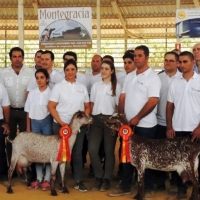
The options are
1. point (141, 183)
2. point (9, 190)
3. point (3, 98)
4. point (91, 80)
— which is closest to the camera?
point (141, 183)

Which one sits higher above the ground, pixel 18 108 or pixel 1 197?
pixel 18 108

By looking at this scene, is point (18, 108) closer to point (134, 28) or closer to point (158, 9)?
point (158, 9)

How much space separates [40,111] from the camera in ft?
26.3

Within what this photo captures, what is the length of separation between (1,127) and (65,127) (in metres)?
1.25

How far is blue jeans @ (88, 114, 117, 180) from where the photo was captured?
7918 mm

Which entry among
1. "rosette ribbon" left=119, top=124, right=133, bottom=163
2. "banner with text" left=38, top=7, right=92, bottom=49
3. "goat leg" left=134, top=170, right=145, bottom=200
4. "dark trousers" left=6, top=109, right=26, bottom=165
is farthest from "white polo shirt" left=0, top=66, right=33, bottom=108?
"banner with text" left=38, top=7, right=92, bottom=49

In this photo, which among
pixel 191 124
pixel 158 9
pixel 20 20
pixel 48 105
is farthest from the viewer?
pixel 158 9

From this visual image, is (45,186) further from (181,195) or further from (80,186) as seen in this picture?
(181,195)

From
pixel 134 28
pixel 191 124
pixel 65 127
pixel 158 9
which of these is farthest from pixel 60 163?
pixel 134 28

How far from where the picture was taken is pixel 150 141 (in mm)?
7426

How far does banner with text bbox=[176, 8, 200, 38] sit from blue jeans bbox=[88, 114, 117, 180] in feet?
19.4

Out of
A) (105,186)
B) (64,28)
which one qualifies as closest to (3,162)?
(105,186)

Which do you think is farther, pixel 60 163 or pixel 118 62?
pixel 118 62

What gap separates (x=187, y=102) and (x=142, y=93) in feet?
2.09
